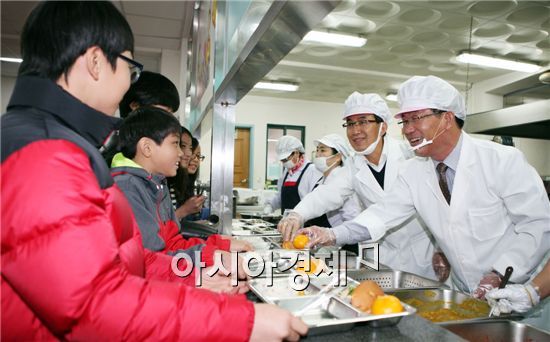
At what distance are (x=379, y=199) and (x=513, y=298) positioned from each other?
3.87ft

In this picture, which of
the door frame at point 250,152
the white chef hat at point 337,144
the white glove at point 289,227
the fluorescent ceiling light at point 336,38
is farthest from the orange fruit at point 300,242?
the door frame at point 250,152

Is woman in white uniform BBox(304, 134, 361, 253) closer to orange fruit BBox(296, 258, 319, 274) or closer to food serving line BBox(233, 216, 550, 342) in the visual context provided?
→ food serving line BBox(233, 216, 550, 342)

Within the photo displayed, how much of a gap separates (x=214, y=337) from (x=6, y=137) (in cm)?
53

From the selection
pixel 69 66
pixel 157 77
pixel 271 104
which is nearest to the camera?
pixel 69 66

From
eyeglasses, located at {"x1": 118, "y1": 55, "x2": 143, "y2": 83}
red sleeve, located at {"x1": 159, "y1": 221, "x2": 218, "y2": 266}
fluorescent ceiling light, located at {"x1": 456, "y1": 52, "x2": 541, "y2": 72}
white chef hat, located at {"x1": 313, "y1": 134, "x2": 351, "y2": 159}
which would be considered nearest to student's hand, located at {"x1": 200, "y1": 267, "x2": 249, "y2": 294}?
red sleeve, located at {"x1": 159, "y1": 221, "x2": 218, "y2": 266}

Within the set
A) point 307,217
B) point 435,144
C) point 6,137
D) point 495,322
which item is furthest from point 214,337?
point 307,217

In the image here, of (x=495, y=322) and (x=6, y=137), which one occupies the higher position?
(x=6, y=137)

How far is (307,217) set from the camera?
2.66m

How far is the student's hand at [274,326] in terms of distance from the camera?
78 centimetres

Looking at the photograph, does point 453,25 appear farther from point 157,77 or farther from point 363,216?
point 157,77

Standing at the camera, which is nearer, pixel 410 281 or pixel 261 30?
pixel 261 30

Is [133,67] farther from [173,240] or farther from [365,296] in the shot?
[173,240]

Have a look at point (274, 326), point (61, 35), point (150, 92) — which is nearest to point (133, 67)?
point (61, 35)

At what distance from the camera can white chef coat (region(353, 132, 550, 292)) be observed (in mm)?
1587
